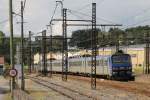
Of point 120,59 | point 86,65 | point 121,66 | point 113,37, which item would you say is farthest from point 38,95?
point 113,37

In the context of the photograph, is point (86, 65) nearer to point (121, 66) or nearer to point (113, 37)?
point (113, 37)

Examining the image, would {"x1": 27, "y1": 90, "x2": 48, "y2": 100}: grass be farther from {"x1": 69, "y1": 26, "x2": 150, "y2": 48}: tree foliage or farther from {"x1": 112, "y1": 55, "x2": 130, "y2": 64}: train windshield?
{"x1": 69, "y1": 26, "x2": 150, "y2": 48}: tree foliage

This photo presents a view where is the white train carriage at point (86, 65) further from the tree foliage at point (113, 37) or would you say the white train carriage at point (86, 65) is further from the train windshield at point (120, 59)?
the tree foliage at point (113, 37)

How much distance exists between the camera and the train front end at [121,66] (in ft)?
181

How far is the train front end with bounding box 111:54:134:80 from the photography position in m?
55.0

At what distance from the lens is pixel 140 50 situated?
11269cm

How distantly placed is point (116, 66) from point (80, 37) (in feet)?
224

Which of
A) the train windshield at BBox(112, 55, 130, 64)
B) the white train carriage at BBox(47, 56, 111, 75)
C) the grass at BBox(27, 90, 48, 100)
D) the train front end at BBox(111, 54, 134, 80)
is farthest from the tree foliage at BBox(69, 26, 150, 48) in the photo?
the grass at BBox(27, 90, 48, 100)

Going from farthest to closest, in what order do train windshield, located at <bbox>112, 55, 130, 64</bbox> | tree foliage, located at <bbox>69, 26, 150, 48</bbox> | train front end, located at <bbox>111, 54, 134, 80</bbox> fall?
1. tree foliage, located at <bbox>69, 26, 150, 48</bbox>
2. train windshield, located at <bbox>112, 55, 130, 64</bbox>
3. train front end, located at <bbox>111, 54, 134, 80</bbox>

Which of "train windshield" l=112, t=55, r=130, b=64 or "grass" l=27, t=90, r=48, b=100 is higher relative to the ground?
"train windshield" l=112, t=55, r=130, b=64

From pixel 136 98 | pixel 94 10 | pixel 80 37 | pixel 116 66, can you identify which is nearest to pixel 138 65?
pixel 80 37

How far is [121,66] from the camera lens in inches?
2195

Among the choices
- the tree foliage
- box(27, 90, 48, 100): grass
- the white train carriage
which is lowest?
box(27, 90, 48, 100): grass

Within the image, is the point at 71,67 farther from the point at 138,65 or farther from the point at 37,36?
the point at 138,65
